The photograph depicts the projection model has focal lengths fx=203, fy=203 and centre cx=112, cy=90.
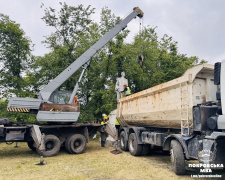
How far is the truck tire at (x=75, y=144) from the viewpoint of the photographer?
979cm

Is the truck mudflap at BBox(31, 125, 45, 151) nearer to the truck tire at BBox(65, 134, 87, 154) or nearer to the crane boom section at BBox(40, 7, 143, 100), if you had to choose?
the truck tire at BBox(65, 134, 87, 154)

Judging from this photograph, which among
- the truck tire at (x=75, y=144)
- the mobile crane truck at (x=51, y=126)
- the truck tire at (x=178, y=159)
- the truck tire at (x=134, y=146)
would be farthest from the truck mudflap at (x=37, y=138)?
the truck tire at (x=178, y=159)

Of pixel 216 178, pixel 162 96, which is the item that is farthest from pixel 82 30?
pixel 216 178

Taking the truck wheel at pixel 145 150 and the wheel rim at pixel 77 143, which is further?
the wheel rim at pixel 77 143

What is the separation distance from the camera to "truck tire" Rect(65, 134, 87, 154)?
32.1ft

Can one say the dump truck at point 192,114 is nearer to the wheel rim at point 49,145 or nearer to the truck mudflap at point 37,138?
the truck mudflap at point 37,138

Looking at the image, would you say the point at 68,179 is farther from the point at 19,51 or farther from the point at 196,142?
the point at 19,51

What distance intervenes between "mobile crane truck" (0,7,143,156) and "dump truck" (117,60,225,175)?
3908 millimetres

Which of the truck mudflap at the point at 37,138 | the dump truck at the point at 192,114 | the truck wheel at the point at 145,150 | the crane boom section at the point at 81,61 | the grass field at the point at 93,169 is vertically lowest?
the grass field at the point at 93,169

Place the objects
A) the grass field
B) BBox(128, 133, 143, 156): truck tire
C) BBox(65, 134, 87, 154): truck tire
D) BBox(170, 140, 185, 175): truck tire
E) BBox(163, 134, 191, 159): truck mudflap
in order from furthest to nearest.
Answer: BBox(65, 134, 87, 154): truck tire → BBox(128, 133, 143, 156): truck tire → the grass field → BBox(170, 140, 185, 175): truck tire → BBox(163, 134, 191, 159): truck mudflap

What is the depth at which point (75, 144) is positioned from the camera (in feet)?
33.0

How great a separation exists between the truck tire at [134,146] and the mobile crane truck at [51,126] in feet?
7.18

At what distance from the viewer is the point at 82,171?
663 centimetres

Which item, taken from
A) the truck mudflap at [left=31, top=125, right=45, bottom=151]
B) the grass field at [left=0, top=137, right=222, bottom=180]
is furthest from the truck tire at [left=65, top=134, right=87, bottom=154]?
the truck mudflap at [left=31, top=125, right=45, bottom=151]
